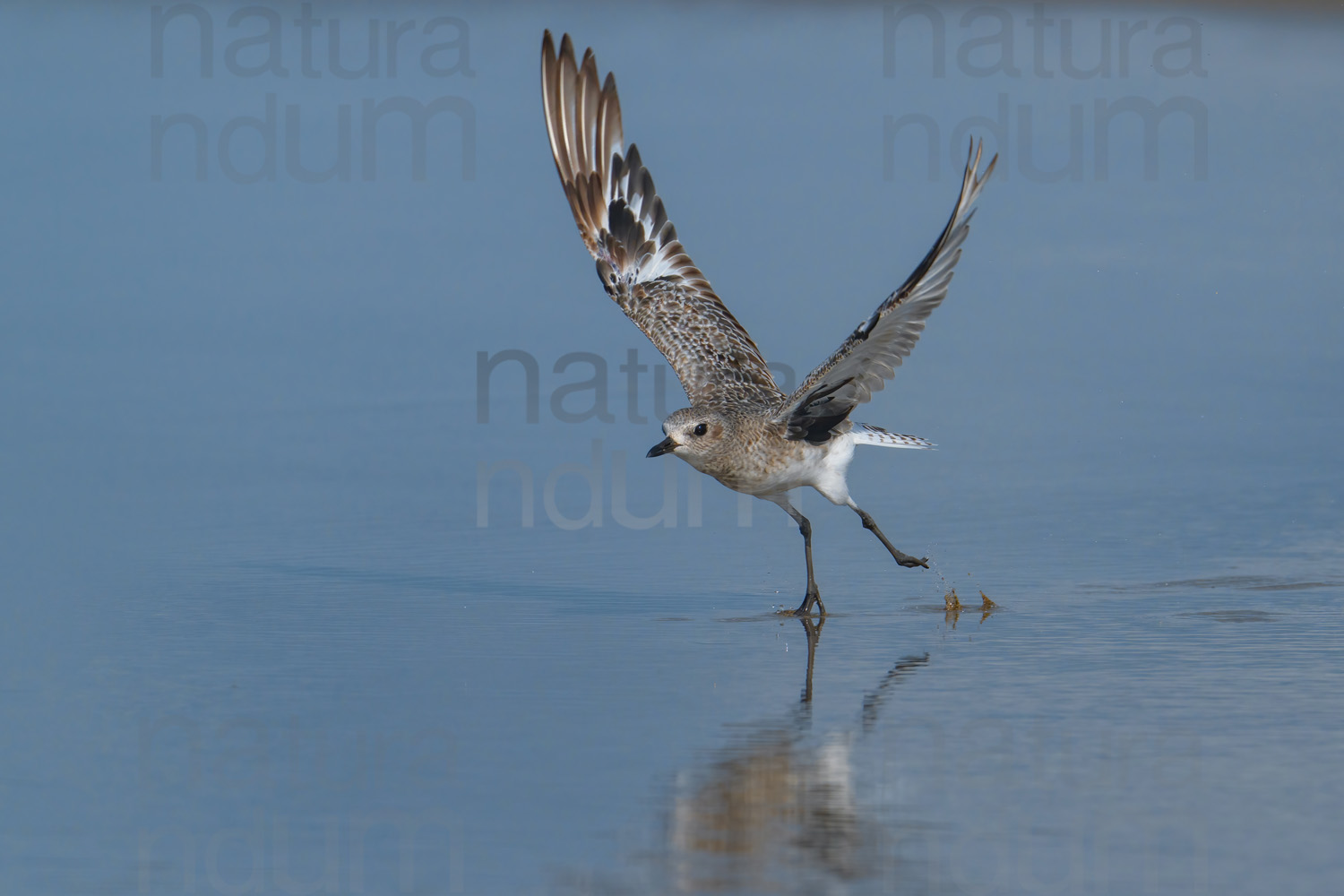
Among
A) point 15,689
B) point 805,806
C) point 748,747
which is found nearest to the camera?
point 805,806

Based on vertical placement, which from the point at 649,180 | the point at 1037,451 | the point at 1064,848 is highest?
the point at 649,180

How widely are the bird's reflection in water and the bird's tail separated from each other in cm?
311

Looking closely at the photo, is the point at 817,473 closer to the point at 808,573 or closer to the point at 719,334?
the point at 808,573

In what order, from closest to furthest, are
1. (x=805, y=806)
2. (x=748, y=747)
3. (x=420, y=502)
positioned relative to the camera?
(x=805, y=806) → (x=748, y=747) → (x=420, y=502)

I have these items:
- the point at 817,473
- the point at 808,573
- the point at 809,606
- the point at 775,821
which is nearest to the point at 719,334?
the point at 817,473

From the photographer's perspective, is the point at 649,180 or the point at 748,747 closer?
the point at 748,747

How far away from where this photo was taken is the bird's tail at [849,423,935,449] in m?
9.66

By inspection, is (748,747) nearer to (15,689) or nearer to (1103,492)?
(15,689)

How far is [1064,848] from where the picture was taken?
17.5ft

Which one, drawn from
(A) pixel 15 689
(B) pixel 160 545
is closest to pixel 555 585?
(B) pixel 160 545

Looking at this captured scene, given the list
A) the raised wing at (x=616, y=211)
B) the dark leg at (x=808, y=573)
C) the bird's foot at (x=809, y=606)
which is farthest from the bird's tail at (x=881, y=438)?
the raised wing at (x=616, y=211)

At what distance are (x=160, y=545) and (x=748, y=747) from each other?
170 inches

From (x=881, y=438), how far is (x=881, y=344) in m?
1.34

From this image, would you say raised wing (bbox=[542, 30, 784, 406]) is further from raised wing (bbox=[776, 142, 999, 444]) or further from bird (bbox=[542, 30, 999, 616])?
raised wing (bbox=[776, 142, 999, 444])
